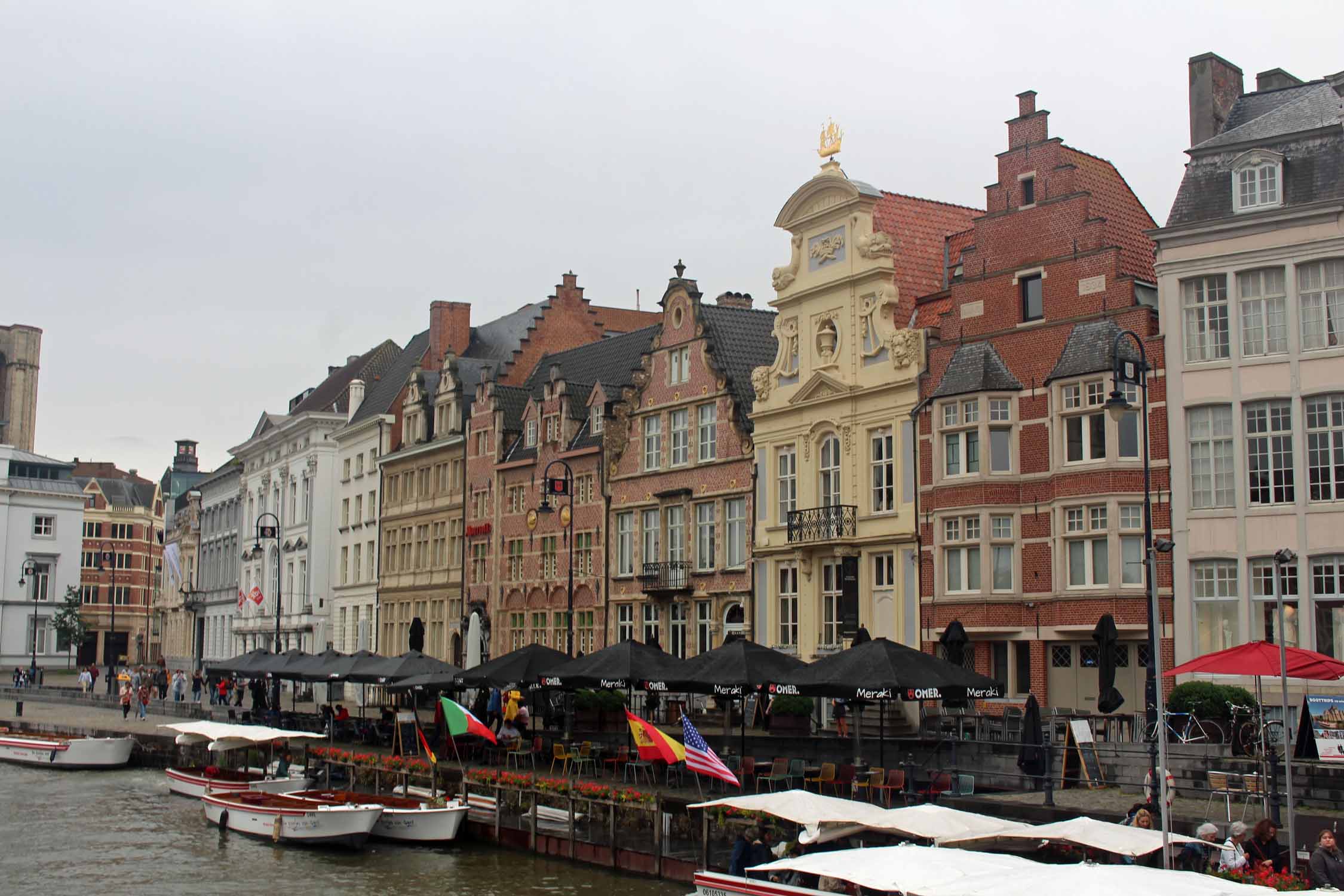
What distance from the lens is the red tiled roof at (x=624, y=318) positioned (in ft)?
237

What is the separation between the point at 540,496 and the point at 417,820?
25.9 metres

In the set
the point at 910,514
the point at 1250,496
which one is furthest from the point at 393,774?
the point at 1250,496

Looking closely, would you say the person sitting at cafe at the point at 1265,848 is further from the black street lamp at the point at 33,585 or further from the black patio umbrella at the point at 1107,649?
the black street lamp at the point at 33,585

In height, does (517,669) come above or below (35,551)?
Result: below

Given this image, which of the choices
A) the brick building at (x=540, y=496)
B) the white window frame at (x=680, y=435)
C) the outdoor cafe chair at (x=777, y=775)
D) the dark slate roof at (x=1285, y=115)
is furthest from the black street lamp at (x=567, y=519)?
the dark slate roof at (x=1285, y=115)

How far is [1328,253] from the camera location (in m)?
32.8

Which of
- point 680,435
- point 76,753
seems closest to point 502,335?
point 680,435

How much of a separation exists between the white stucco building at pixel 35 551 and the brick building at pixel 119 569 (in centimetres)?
1851

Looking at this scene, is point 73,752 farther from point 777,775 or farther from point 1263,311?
point 1263,311

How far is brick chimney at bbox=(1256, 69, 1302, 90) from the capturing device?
1506 inches

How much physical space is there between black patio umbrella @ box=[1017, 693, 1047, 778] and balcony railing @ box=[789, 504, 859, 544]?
13.8 meters

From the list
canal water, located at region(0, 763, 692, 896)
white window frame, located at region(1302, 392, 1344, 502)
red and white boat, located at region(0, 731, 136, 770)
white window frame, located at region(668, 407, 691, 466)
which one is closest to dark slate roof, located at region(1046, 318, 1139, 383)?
white window frame, located at region(1302, 392, 1344, 502)

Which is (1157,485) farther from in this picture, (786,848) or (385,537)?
(385,537)

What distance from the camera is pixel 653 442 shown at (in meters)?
51.2
